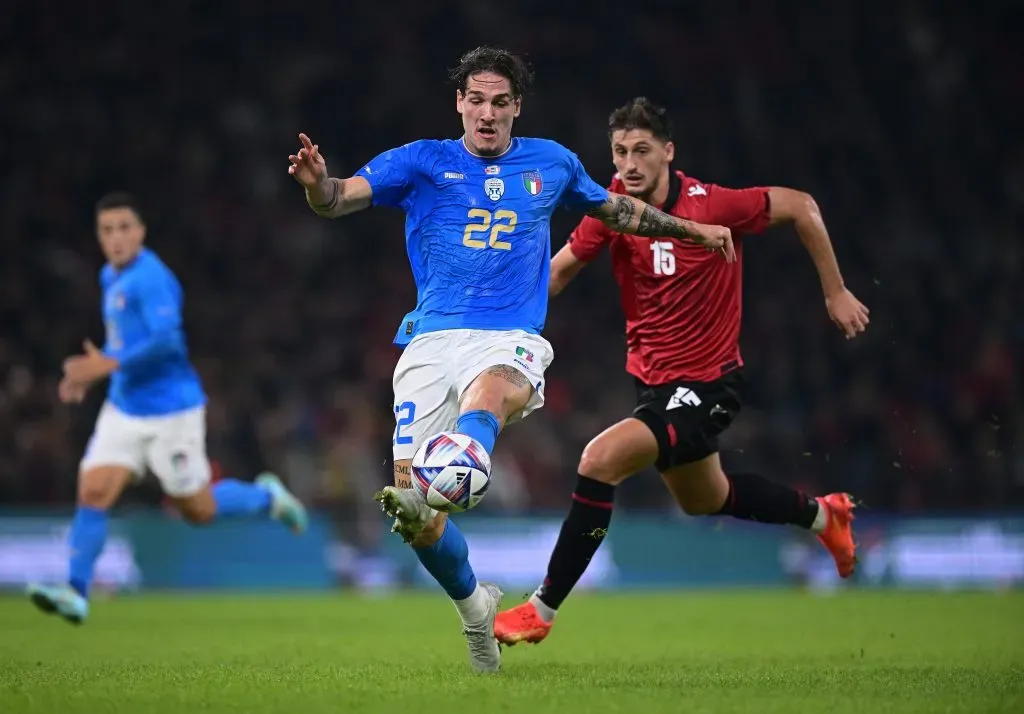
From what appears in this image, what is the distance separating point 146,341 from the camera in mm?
10195

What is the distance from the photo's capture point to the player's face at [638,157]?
7707 millimetres

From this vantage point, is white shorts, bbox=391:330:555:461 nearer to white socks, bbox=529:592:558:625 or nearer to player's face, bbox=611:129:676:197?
white socks, bbox=529:592:558:625

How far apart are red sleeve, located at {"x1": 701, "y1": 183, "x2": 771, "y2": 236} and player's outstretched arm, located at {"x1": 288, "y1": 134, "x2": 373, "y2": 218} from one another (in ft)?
7.31

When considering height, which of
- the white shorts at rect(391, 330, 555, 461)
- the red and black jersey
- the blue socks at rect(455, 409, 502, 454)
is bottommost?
the blue socks at rect(455, 409, 502, 454)

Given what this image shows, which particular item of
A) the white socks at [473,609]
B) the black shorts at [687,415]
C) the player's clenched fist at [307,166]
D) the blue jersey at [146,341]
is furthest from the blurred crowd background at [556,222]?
the player's clenched fist at [307,166]

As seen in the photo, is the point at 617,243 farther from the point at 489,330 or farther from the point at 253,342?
the point at 253,342

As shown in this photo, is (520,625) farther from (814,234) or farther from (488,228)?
(814,234)

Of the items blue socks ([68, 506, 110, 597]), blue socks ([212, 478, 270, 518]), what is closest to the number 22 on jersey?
blue socks ([68, 506, 110, 597])

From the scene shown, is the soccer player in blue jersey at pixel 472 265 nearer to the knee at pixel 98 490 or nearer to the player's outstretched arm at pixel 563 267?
the player's outstretched arm at pixel 563 267

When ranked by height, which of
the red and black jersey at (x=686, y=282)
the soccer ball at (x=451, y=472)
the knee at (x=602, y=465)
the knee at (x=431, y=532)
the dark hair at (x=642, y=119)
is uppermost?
the dark hair at (x=642, y=119)

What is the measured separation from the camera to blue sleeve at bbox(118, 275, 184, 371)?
10.2 m

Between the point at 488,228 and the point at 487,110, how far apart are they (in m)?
0.53

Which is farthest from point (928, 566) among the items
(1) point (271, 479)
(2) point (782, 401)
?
(1) point (271, 479)

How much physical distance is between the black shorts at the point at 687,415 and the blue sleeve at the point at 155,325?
403 cm
